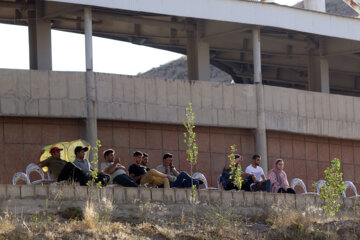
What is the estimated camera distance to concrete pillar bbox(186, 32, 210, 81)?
3066cm

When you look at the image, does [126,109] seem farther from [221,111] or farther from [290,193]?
[290,193]

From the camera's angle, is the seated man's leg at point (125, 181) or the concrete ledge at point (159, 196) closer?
the concrete ledge at point (159, 196)

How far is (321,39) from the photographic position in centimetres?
3241

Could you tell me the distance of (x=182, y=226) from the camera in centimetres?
1792

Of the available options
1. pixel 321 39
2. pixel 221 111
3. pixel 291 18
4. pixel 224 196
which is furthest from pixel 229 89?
pixel 224 196

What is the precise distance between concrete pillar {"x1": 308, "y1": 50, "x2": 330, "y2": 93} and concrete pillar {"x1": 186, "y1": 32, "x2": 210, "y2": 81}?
3.96 metres

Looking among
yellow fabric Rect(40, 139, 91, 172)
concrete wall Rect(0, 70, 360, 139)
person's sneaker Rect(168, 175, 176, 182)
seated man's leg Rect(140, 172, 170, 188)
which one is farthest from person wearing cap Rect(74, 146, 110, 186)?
concrete wall Rect(0, 70, 360, 139)

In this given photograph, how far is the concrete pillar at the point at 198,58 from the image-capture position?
101ft

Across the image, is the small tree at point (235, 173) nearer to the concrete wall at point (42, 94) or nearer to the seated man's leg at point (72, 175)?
the seated man's leg at point (72, 175)

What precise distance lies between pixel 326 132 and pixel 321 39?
3.73m

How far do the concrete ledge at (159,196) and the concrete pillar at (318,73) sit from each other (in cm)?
1156

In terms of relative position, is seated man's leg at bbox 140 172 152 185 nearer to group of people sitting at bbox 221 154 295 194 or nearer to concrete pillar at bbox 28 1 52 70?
group of people sitting at bbox 221 154 295 194

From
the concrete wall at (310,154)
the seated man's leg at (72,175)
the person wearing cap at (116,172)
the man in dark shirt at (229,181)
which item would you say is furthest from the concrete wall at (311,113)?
the seated man's leg at (72,175)

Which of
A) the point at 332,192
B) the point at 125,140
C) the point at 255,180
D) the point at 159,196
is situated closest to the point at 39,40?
the point at 125,140
